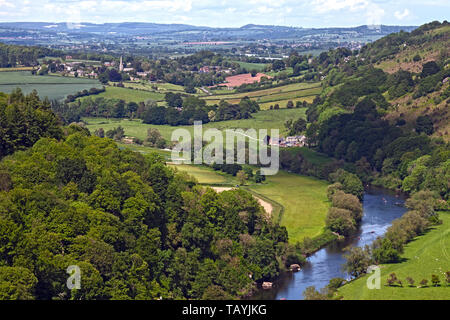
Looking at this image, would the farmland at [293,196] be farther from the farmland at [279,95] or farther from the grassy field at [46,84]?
the grassy field at [46,84]

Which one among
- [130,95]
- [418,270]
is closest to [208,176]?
[418,270]

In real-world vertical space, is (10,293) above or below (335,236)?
above

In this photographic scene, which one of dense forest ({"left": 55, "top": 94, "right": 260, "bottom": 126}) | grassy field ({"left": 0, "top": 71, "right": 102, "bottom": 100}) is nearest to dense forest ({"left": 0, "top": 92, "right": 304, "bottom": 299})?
dense forest ({"left": 55, "top": 94, "right": 260, "bottom": 126})

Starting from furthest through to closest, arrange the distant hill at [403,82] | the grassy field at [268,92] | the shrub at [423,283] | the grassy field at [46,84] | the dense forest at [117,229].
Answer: the grassy field at [268,92], the grassy field at [46,84], the distant hill at [403,82], the shrub at [423,283], the dense forest at [117,229]

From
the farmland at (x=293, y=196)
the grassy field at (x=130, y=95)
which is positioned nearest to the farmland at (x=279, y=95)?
the grassy field at (x=130, y=95)

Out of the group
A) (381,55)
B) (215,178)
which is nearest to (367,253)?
A: (215,178)

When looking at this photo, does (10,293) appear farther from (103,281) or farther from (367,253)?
(367,253)
